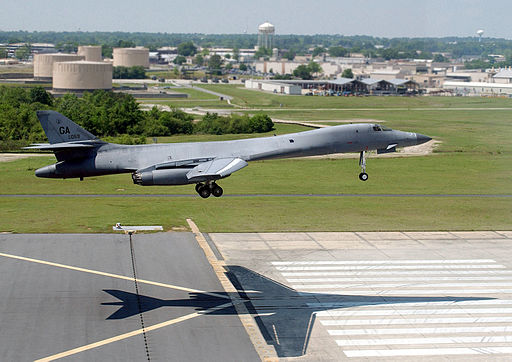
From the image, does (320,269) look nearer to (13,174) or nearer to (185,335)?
(185,335)

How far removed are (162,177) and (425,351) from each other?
93.3ft

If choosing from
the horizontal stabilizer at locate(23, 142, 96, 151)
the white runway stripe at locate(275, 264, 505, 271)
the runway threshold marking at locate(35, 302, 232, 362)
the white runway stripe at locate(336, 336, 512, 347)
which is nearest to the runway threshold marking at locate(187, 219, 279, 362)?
the runway threshold marking at locate(35, 302, 232, 362)

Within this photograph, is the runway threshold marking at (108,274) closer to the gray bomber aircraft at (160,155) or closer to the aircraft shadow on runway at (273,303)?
the aircraft shadow on runway at (273,303)

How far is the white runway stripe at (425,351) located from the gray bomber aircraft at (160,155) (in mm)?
18258

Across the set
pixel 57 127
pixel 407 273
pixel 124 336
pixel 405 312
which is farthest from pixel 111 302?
pixel 407 273

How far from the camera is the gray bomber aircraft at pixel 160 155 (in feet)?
173

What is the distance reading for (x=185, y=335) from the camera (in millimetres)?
63375

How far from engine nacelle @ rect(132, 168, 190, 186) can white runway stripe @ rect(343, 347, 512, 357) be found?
71.3 ft

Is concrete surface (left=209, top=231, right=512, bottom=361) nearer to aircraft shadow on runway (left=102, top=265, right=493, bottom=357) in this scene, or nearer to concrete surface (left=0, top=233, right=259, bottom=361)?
aircraft shadow on runway (left=102, top=265, right=493, bottom=357)

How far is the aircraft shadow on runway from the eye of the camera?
65000 mm

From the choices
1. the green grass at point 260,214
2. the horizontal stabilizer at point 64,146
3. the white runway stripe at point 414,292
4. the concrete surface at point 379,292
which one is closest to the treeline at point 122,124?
the green grass at point 260,214

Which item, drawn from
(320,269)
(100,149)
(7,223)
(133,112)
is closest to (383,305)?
(320,269)

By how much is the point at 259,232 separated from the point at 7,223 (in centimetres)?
3540

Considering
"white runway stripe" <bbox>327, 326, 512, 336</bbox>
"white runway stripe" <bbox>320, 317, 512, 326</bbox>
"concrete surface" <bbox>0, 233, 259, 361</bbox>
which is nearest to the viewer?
"concrete surface" <bbox>0, 233, 259, 361</bbox>
